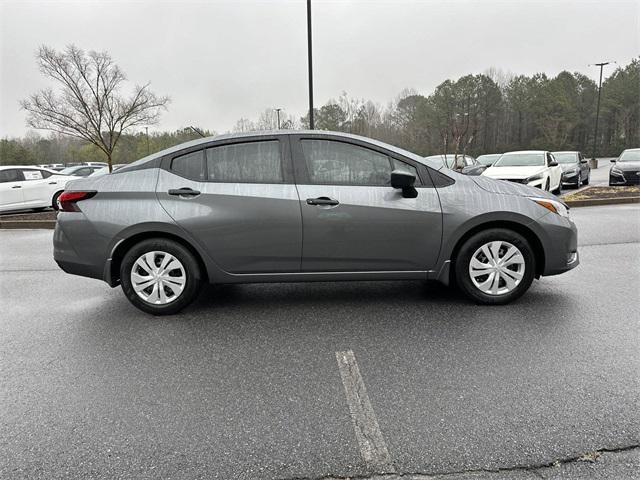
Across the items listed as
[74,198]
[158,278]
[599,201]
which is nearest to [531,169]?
[599,201]

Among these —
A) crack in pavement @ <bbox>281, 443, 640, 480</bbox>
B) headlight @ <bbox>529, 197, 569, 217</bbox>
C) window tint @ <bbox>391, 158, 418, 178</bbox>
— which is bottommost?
crack in pavement @ <bbox>281, 443, 640, 480</bbox>

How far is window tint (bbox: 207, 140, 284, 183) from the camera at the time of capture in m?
4.16

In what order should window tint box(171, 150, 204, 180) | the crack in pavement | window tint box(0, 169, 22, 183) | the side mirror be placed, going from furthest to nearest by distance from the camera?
window tint box(0, 169, 22, 183), window tint box(171, 150, 204, 180), the side mirror, the crack in pavement

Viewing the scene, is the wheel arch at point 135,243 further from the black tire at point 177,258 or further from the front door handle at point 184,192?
the front door handle at point 184,192

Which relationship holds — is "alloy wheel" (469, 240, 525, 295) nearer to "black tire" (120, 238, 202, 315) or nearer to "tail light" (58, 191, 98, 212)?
"black tire" (120, 238, 202, 315)

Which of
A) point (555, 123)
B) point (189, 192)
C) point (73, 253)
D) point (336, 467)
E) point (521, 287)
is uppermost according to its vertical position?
point (555, 123)

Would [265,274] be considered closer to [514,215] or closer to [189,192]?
[189,192]

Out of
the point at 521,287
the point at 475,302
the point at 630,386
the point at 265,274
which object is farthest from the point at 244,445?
the point at 521,287

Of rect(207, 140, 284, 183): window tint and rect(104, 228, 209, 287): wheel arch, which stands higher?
rect(207, 140, 284, 183): window tint

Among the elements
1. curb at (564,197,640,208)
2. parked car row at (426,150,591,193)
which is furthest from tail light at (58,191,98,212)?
curb at (564,197,640,208)

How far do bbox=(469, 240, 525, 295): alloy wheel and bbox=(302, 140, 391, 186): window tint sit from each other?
1132 mm

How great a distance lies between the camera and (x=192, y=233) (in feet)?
Answer: 13.4

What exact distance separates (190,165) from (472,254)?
2.76 metres

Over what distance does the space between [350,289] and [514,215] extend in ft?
6.02
